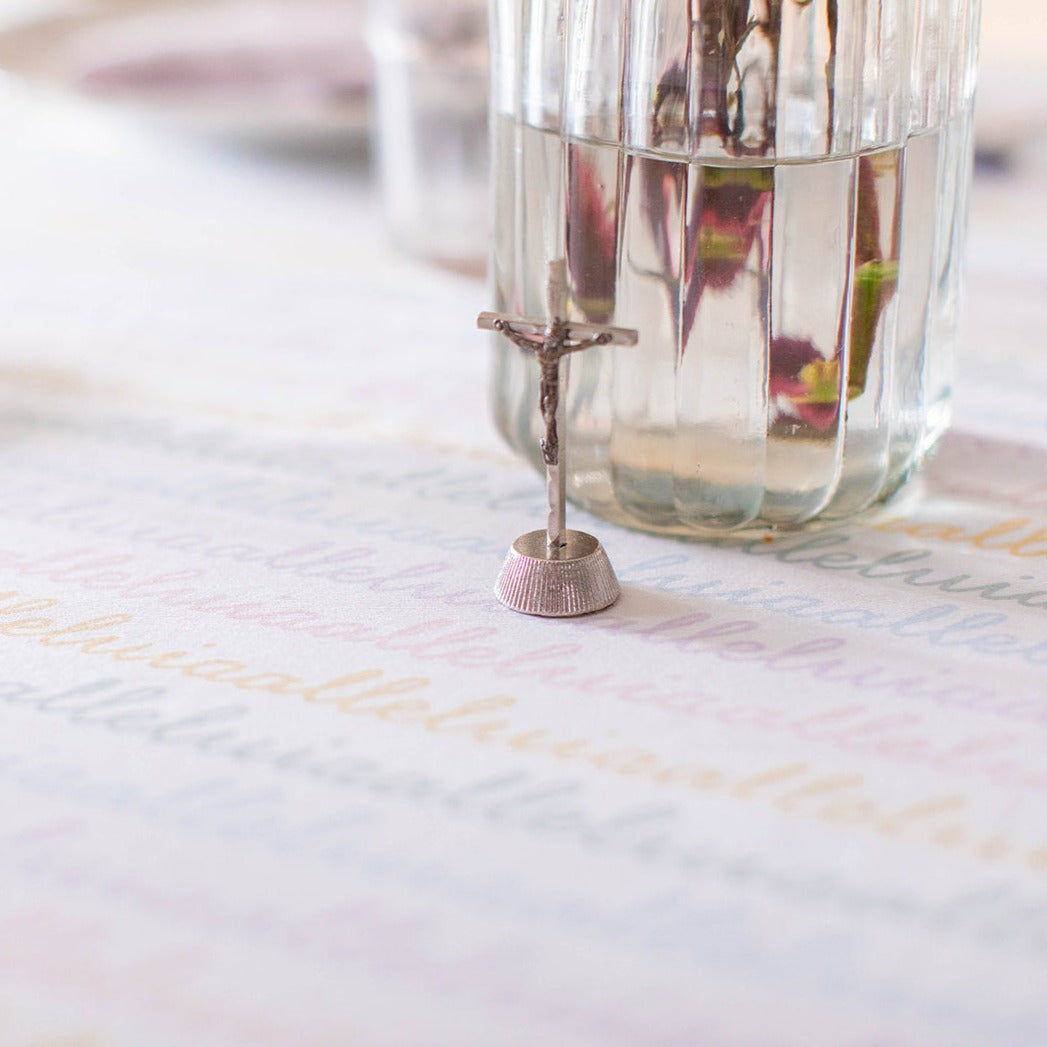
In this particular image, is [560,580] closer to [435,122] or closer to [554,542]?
[554,542]

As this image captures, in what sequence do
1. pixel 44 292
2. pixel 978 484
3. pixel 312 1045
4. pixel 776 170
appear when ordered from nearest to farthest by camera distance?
pixel 312 1045 < pixel 776 170 < pixel 978 484 < pixel 44 292

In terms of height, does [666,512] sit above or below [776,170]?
below

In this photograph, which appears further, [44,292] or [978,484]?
[44,292]

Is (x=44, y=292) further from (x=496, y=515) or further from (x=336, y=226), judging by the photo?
(x=496, y=515)

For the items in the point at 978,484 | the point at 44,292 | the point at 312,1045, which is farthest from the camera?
the point at 44,292

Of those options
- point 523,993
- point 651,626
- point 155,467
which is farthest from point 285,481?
point 523,993

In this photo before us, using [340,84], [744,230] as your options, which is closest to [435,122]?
[340,84]
